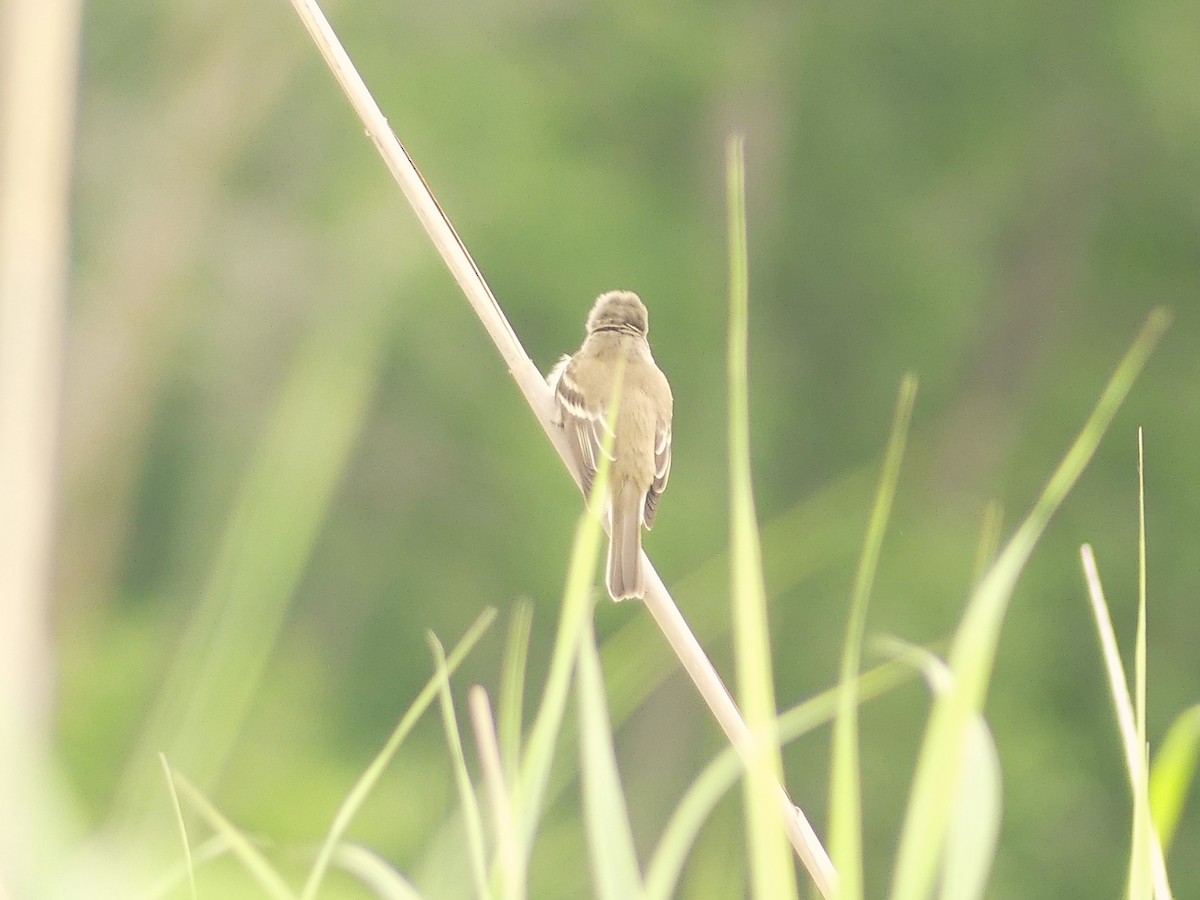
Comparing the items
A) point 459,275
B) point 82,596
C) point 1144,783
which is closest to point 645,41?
point 82,596

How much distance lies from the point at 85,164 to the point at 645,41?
15.7 feet

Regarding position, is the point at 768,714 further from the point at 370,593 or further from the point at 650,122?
the point at 650,122

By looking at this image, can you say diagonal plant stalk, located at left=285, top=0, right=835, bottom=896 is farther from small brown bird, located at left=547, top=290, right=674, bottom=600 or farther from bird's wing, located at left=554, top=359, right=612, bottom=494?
small brown bird, located at left=547, top=290, right=674, bottom=600

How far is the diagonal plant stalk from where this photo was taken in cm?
182

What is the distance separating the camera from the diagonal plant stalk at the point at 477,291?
5.96 ft

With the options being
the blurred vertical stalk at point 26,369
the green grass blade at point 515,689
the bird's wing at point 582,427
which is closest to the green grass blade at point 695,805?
the green grass blade at point 515,689


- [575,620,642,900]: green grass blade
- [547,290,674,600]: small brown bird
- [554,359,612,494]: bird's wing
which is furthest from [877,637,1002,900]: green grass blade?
[554,359,612,494]: bird's wing

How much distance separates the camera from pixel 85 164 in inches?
541

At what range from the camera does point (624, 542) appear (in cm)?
379

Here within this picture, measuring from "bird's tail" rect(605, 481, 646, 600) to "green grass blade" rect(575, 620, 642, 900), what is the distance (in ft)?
5.54

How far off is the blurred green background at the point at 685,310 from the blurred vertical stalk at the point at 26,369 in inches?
406

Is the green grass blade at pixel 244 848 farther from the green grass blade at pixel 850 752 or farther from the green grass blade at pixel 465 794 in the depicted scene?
the green grass blade at pixel 850 752

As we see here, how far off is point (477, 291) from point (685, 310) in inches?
474

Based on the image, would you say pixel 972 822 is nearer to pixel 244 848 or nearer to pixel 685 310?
pixel 244 848
